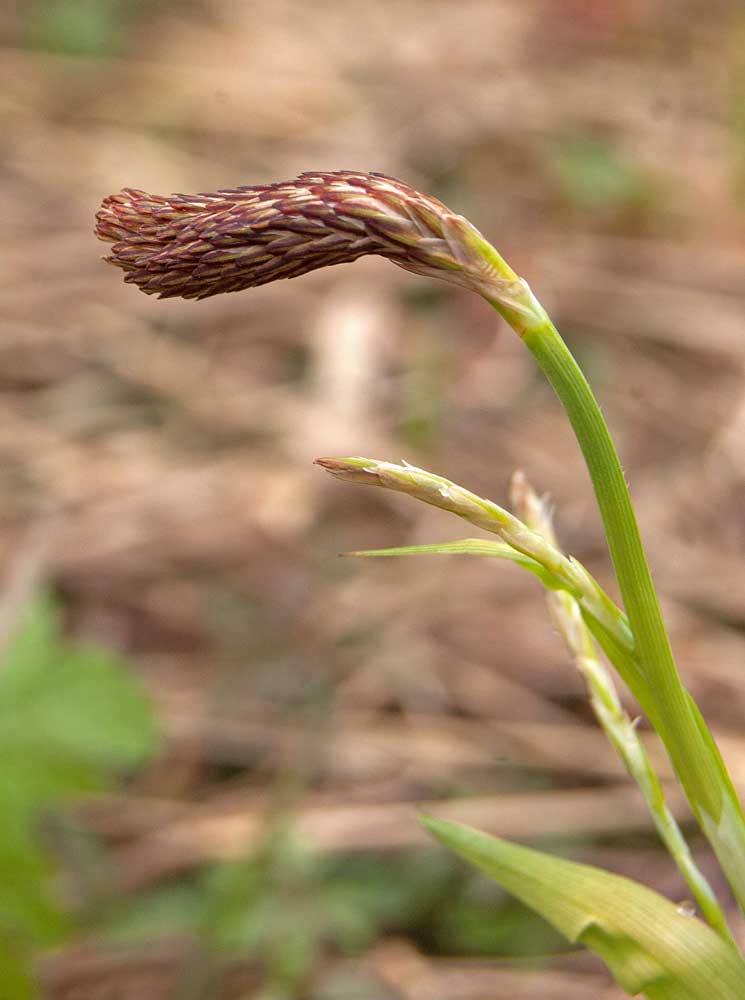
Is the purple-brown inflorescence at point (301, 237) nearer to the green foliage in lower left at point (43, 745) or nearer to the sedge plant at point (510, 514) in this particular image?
the sedge plant at point (510, 514)

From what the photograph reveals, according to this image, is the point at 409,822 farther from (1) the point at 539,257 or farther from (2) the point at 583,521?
(1) the point at 539,257

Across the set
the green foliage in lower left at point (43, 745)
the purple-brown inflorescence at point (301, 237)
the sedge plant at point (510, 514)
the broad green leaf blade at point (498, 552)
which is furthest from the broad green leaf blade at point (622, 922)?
the green foliage in lower left at point (43, 745)

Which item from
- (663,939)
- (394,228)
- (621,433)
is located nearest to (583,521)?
(621,433)

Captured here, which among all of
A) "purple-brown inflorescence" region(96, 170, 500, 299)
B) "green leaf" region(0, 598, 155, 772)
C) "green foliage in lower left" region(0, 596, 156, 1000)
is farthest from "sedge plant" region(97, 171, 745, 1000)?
"green leaf" region(0, 598, 155, 772)

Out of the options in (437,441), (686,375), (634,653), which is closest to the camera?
(634,653)

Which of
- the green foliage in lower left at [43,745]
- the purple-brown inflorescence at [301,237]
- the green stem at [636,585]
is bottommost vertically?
the green foliage in lower left at [43,745]

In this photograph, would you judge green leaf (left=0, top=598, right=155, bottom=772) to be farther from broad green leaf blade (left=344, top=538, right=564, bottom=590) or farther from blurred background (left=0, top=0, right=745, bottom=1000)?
broad green leaf blade (left=344, top=538, right=564, bottom=590)
